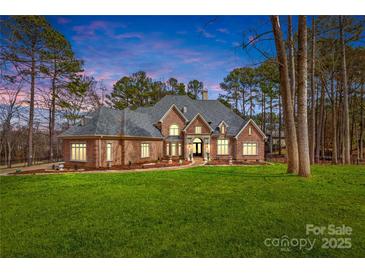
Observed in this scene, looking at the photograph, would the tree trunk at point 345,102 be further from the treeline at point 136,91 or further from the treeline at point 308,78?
the treeline at point 136,91

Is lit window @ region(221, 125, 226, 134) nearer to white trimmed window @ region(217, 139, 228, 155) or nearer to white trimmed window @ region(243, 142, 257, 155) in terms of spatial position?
white trimmed window @ region(217, 139, 228, 155)

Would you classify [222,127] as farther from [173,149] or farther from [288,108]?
[288,108]

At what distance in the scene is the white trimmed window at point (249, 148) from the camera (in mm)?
23469

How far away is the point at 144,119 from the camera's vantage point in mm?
22703

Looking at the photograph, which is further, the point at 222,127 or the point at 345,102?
the point at 222,127

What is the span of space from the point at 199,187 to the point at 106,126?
12020 millimetres

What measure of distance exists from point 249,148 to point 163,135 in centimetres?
1030

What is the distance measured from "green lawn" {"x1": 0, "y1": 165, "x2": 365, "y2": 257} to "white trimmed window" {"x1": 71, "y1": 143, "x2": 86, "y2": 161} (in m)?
9.44

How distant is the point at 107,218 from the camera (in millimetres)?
4867

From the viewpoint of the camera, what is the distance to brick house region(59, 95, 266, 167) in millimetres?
16750

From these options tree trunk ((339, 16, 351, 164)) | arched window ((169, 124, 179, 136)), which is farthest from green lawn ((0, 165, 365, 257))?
arched window ((169, 124, 179, 136))

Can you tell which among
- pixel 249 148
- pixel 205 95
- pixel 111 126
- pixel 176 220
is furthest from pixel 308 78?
pixel 176 220
